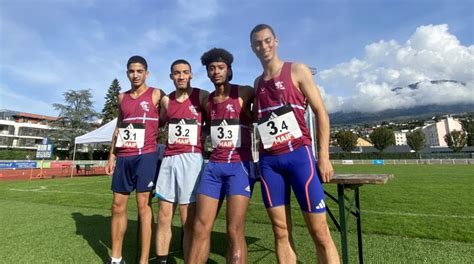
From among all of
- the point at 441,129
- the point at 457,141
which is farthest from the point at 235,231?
the point at 441,129

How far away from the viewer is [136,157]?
3.44 metres

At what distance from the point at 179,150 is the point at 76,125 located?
194ft

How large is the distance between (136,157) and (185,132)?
26.0 inches

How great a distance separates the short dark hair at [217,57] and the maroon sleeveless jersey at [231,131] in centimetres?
27

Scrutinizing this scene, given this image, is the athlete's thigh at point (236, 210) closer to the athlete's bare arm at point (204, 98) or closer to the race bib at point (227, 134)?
the race bib at point (227, 134)

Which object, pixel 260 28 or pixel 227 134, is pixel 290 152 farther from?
pixel 260 28

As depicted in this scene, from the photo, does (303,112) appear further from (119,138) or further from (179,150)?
(119,138)

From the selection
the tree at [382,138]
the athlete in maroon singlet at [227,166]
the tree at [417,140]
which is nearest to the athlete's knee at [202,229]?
the athlete in maroon singlet at [227,166]

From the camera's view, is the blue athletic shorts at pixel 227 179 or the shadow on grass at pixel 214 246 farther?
the shadow on grass at pixel 214 246

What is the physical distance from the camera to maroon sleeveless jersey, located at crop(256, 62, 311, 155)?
2551mm

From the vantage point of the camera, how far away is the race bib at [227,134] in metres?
2.84

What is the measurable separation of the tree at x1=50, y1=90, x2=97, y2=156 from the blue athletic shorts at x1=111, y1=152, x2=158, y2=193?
186 feet

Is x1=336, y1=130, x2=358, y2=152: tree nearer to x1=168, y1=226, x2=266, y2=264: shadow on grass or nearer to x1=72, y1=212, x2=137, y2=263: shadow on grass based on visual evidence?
x1=72, y1=212, x2=137, y2=263: shadow on grass

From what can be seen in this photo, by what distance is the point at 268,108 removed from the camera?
8.72 feet
